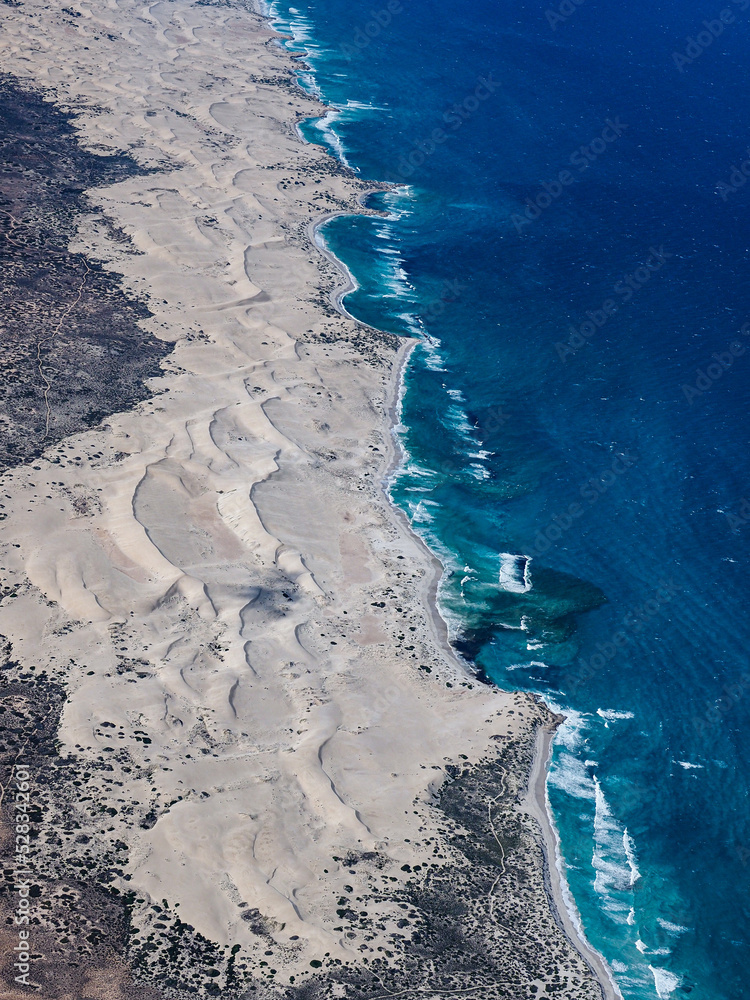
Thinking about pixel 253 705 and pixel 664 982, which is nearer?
pixel 664 982

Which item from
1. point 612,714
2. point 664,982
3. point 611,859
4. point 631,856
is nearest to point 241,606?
point 612,714

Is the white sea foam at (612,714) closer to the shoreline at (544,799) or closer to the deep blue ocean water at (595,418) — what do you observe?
the deep blue ocean water at (595,418)

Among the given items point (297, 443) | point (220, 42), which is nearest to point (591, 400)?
point (297, 443)

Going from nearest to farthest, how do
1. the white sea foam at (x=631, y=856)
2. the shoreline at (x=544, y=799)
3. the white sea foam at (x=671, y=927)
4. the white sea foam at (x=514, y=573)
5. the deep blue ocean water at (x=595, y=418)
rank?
1. the shoreline at (x=544, y=799)
2. the white sea foam at (x=671, y=927)
3. the white sea foam at (x=631, y=856)
4. the deep blue ocean water at (x=595, y=418)
5. the white sea foam at (x=514, y=573)

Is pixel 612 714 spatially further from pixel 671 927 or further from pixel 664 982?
pixel 664 982

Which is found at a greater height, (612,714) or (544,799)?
(612,714)

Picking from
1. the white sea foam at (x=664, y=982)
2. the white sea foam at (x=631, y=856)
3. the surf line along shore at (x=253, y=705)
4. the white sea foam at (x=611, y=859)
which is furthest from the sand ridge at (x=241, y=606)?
the white sea foam at (x=664, y=982)

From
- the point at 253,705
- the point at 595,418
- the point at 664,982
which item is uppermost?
the point at 595,418
